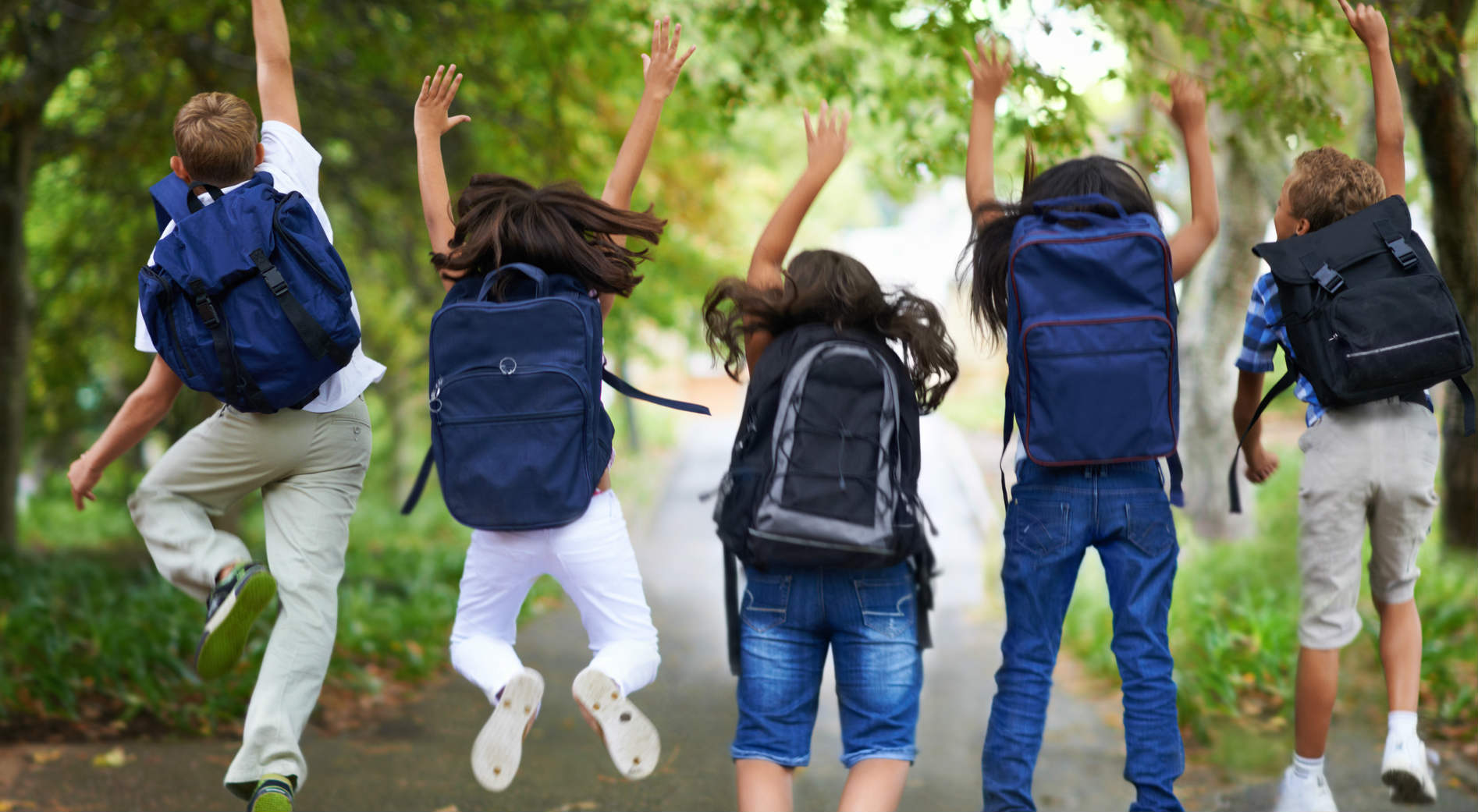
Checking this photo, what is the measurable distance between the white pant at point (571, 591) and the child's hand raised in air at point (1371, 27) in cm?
271

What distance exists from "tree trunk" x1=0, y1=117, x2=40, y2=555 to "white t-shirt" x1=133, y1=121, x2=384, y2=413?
5182 mm

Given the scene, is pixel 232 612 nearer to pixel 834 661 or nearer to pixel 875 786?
pixel 834 661

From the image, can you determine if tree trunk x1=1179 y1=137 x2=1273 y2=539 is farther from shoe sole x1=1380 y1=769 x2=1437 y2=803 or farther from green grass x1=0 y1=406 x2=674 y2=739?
shoe sole x1=1380 y1=769 x2=1437 y2=803

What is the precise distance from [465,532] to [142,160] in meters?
5.63

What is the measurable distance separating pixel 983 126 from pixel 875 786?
6.62 feet

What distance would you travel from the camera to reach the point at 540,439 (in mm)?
3051

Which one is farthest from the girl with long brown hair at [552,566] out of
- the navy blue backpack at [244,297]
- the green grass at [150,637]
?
the green grass at [150,637]

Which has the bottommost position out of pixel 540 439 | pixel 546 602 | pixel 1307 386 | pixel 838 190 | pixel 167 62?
pixel 546 602

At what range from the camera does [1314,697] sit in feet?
12.1

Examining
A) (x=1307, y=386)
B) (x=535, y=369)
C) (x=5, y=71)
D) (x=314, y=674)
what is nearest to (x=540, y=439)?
(x=535, y=369)

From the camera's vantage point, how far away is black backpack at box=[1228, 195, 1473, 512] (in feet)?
10.8

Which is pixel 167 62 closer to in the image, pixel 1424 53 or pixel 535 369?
pixel 535 369

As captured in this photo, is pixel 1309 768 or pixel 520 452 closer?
pixel 520 452

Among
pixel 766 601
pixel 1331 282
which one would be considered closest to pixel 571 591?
pixel 766 601
